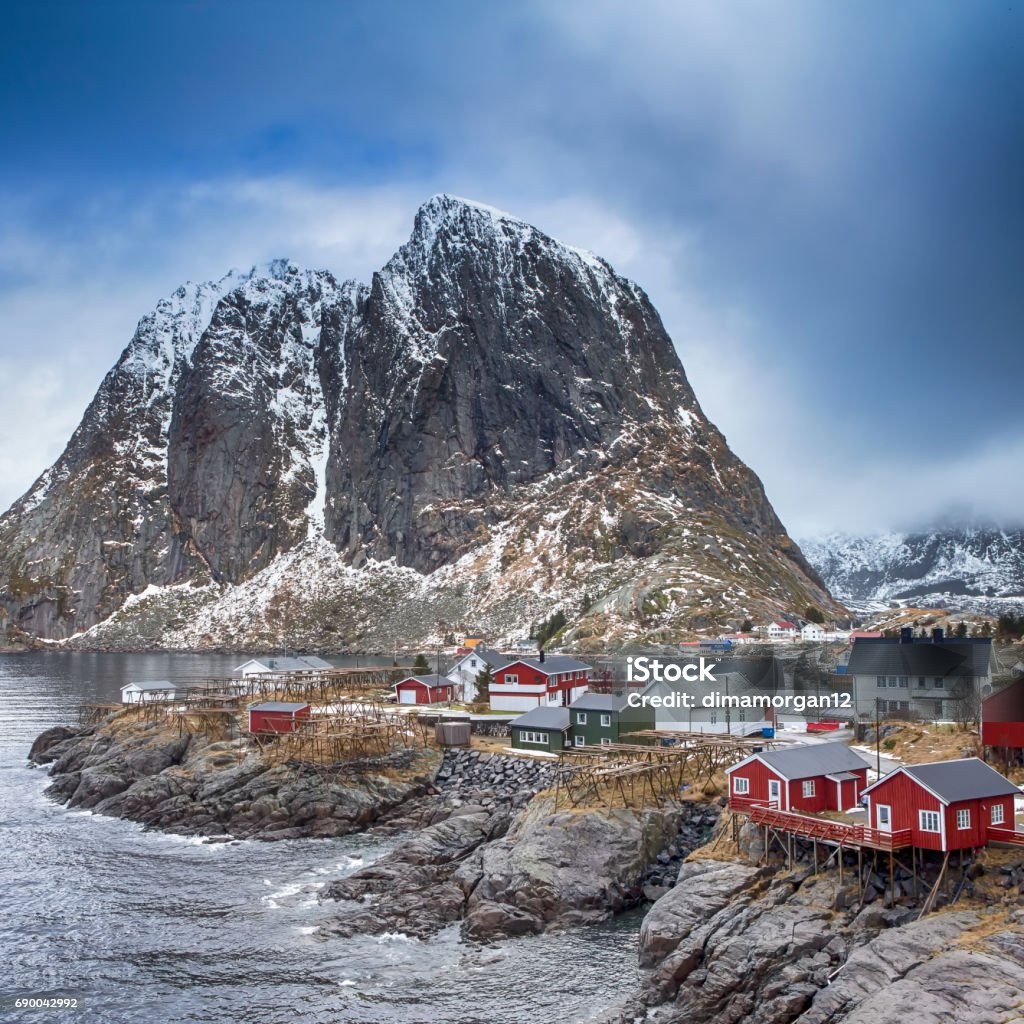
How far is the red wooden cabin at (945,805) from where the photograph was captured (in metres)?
32.7

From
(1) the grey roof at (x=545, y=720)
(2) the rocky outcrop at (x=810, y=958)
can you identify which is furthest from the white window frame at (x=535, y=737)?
(2) the rocky outcrop at (x=810, y=958)

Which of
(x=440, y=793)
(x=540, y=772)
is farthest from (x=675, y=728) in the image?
(x=440, y=793)

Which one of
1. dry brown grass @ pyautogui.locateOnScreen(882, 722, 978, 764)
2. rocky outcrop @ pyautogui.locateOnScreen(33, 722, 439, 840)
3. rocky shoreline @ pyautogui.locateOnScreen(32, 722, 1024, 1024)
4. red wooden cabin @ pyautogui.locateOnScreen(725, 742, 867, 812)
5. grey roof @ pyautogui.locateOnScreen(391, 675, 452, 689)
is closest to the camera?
rocky shoreline @ pyautogui.locateOnScreen(32, 722, 1024, 1024)

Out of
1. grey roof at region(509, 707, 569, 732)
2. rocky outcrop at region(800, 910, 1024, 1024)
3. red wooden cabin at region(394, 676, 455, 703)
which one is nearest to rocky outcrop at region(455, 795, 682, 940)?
rocky outcrop at region(800, 910, 1024, 1024)

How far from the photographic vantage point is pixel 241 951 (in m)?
38.6

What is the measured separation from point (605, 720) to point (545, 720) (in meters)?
4.70

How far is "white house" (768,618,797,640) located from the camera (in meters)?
134

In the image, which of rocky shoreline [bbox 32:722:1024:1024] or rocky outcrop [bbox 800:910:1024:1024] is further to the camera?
rocky shoreline [bbox 32:722:1024:1024]

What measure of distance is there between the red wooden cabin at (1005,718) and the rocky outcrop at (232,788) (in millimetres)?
34316

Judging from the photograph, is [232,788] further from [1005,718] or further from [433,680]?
[1005,718]

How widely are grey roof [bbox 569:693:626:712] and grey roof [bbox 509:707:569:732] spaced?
42.7 inches

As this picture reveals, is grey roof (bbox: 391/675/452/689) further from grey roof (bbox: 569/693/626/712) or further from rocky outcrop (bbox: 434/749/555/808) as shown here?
grey roof (bbox: 569/693/626/712)

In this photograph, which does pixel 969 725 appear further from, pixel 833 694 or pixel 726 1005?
pixel 726 1005

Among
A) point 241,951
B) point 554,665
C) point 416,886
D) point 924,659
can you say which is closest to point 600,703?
point 554,665
